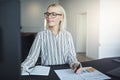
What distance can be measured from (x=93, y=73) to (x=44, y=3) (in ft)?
28.5

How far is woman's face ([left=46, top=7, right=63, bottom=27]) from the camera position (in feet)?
4.67

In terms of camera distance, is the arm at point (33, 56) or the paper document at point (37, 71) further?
the arm at point (33, 56)

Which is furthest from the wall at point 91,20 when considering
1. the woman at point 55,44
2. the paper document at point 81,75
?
the paper document at point 81,75

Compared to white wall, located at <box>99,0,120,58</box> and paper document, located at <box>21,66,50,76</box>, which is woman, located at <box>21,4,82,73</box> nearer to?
paper document, located at <box>21,66,50,76</box>

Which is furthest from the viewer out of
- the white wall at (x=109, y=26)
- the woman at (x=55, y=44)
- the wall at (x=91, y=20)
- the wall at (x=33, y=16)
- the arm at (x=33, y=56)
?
the wall at (x=33, y=16)

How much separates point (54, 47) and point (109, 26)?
5.43 meters

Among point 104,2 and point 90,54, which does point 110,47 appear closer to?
point 90,54

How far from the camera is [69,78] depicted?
1092 mm

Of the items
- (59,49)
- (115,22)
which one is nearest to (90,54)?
(115,22)

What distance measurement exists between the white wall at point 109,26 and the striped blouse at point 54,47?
519 centimetres

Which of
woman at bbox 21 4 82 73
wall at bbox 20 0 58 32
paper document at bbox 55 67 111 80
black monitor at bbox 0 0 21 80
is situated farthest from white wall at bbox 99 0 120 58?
black monitor at bbox 0 0 21 80

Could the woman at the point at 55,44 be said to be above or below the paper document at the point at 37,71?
above

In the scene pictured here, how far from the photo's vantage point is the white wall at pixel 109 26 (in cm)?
649

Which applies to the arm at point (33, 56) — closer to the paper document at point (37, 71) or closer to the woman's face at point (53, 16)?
the paper document at point (37, 71)
